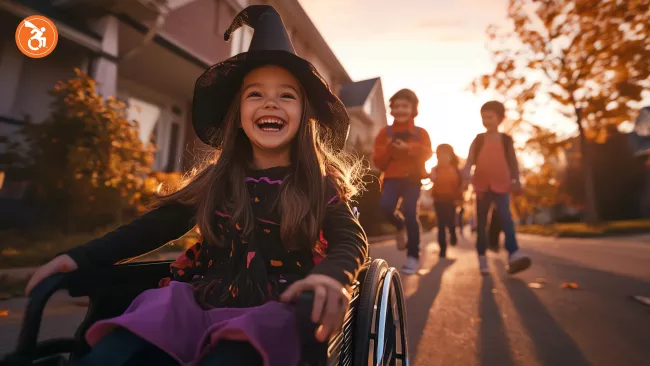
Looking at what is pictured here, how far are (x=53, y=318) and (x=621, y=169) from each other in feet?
128

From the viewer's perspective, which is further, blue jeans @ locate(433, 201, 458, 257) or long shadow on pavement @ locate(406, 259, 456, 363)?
blue jeans @ locate(433, 201, 458, 257)

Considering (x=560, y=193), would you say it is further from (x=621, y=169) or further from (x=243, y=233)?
(x=243, y=233)

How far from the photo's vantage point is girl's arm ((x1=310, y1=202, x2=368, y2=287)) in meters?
1.09

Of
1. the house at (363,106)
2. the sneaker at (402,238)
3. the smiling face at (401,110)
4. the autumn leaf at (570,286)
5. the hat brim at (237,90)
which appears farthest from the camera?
the house at (363,106)

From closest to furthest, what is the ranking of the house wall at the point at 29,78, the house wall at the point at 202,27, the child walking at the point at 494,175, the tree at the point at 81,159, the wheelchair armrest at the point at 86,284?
the wheelchair armrest at the point at 86,284 < the child walking at the point at 494,175 < the tree at the point at 81,159 < the house wall at the point at 29,78 < the house wall at the point at 202,27

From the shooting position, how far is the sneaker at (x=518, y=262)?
5164mm

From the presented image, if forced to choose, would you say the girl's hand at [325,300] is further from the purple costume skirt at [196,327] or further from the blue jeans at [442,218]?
the blue jeans at [442,218]

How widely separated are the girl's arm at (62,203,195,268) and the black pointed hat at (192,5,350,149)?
441 millimetres

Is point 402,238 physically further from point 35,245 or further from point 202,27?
point 202,27

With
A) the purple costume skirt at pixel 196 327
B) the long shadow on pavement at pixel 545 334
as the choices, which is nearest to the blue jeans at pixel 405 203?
the long shadow on pavement at pixel 545 334

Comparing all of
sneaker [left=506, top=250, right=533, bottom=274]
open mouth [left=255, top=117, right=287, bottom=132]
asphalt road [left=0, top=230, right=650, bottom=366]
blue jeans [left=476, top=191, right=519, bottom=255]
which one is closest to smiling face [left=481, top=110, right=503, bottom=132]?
blue jeans [left=476, top=191, right=519, bottom=255]

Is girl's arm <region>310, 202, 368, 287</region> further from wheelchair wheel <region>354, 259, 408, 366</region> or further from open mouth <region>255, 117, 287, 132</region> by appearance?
open mouth <region>255, 117, 287, 132</region>

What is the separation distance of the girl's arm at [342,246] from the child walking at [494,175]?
432 cm

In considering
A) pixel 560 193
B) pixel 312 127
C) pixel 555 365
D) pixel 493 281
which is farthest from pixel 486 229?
pixel 560 193
